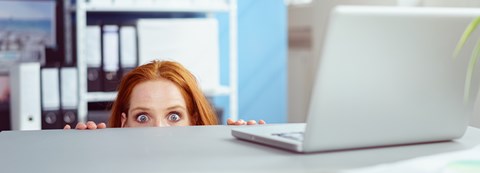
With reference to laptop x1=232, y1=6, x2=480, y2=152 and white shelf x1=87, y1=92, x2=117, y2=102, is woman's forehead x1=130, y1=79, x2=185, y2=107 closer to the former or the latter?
laptop x1=232, y1=6, x2=480, y2=152

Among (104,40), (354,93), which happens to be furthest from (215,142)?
(104,40)

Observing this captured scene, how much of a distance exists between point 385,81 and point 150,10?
2720 mm

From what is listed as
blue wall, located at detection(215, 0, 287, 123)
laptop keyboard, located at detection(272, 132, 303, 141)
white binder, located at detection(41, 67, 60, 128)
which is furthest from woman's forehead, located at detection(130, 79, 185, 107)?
blue wall, located at detection(215, 0, 287, 123)

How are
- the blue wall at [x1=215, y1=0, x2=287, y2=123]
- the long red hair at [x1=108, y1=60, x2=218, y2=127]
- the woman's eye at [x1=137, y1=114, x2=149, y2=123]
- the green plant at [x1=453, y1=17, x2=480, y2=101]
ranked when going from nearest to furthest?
the green plant at [x1=453, y1=17, x2=480, y2=101] → the woman's eye at [x1=137, y1=114, x2=149, y2=123] → the long red hair at [x1=108, y1=60, x2=218, y2=127] → the blue wall at [x1=215, y1=0, x2=287, y2=123]

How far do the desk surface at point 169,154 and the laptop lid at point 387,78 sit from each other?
1.0 inches

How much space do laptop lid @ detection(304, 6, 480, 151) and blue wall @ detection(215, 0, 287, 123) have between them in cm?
298

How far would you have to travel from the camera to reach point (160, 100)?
1.90 meters

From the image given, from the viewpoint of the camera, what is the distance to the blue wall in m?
4.06

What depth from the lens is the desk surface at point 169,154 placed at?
88cm

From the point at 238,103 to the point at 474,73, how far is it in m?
2.99

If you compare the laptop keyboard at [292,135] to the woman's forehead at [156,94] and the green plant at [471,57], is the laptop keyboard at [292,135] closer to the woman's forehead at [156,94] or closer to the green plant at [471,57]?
the green plant at [471,57]

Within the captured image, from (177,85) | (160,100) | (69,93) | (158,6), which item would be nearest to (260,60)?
(158,6)

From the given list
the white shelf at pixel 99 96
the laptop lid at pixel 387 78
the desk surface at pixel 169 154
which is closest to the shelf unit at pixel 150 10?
the white shelf at pixel 99 96

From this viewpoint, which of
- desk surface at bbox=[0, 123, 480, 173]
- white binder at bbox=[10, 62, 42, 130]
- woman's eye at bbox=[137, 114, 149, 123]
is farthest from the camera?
white binder at bbox=[10, 62, 42, 130]
